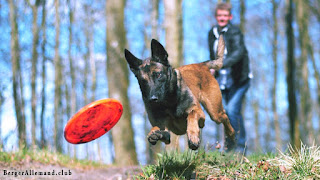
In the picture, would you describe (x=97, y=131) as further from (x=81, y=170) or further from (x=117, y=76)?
(x=117, y=76)

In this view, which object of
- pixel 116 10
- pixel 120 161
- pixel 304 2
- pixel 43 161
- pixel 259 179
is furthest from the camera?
pixel 304 2

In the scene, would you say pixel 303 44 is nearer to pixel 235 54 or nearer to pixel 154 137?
pixel 235 54

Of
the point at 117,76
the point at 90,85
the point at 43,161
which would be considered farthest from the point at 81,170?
the point at 90,85

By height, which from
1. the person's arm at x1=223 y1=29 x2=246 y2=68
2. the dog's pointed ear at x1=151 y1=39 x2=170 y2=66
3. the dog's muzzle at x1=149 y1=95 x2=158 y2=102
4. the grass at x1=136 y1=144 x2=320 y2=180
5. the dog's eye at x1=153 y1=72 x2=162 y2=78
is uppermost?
the person's arm at x1=223 y1=29 x2=246 y2=68

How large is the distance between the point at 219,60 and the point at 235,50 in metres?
0.43

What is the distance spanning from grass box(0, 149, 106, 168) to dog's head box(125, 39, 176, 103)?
11.8 feet

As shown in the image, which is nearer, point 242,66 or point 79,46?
point 242,66

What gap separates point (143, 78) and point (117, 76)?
20.0 ft

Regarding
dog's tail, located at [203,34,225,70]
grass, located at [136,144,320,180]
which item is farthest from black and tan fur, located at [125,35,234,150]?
dog's tail, located at [203,34,225,70]

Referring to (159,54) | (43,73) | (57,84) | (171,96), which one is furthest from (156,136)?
(57,84)

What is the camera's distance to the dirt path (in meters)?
5.45

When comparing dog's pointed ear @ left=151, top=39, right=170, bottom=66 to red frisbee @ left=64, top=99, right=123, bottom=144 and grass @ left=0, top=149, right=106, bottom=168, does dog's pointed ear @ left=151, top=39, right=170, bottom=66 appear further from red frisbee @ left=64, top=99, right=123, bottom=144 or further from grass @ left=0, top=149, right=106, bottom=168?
grass @ left=0, top=149, right=106, bottom=168

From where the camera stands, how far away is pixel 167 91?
13.3 ft

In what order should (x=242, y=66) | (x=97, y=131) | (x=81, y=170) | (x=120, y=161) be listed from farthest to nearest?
(x=120, y=161), (x=81, y=170), (x=242, y=66), (x=97, y=131)
